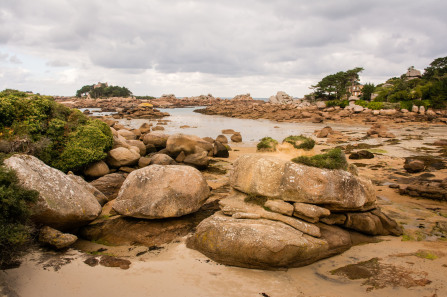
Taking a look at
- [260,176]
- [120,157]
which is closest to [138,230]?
[260,176]

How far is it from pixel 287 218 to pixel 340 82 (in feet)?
237

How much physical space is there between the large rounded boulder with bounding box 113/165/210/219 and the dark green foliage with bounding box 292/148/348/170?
422 cm

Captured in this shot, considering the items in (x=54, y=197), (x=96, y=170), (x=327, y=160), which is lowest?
(x=96, y=170)

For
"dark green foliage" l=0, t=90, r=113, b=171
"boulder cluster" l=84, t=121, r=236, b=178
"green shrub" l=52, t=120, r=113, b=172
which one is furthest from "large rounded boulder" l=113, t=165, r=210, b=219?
"dark green foliage" l=0, t=90, r=113, b=171

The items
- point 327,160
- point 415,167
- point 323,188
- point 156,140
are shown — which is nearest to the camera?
point 323,188

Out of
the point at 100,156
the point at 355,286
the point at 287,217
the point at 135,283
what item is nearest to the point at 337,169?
the point at 287,217

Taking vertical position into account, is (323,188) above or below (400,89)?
below

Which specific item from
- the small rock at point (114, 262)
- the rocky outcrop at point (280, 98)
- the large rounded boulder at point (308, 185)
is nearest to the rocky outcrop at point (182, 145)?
the large rounded boulder at point (308, 185)

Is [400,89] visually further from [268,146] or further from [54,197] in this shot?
[54,197]

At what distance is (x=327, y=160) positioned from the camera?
9250mm

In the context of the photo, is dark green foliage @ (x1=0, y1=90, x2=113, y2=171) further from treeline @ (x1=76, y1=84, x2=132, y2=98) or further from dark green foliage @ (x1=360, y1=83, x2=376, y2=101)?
treeline @ (x1=76, y1=84, x2=132, y2=98)

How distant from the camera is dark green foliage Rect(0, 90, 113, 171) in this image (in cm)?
1375

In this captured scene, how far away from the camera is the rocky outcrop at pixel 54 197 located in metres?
8.05

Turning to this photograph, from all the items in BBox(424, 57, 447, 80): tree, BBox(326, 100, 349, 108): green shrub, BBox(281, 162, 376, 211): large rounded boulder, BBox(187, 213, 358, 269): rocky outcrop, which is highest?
BBox(424, 57, 447, 80): tree
